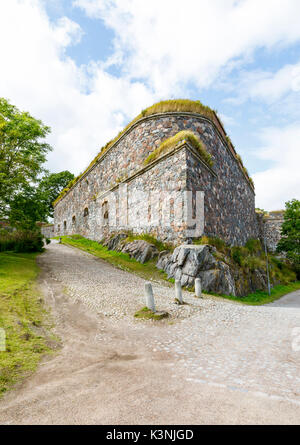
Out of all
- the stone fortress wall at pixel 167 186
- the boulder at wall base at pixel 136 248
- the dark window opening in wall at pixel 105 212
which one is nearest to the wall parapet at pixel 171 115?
the stone fortress wall at pixel 167 186

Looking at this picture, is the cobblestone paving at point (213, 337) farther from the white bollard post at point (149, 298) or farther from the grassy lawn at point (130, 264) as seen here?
the grassy lawn at point (130, 264)

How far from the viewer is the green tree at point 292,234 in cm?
2772

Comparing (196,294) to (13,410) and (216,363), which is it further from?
(13,410)

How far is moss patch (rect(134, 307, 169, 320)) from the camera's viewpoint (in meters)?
6.55

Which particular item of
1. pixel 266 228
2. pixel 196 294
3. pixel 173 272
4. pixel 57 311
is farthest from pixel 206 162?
pixel 266 228

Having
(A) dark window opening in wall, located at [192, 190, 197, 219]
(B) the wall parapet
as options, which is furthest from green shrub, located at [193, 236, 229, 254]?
(B) the wall parapet

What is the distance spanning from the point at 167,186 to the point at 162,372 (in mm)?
11548

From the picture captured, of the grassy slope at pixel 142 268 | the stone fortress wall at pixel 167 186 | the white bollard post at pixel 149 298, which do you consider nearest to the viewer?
the white bollard post at pixel 149 298

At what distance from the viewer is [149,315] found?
6.65 m

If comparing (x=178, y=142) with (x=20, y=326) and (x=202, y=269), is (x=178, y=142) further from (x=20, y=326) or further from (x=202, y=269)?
(x=20, y=326)

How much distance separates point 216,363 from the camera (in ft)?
12.9

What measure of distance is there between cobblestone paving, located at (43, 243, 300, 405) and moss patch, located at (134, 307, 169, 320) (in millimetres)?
239

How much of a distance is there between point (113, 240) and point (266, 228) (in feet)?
88.8

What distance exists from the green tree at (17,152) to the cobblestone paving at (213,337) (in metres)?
6.10
